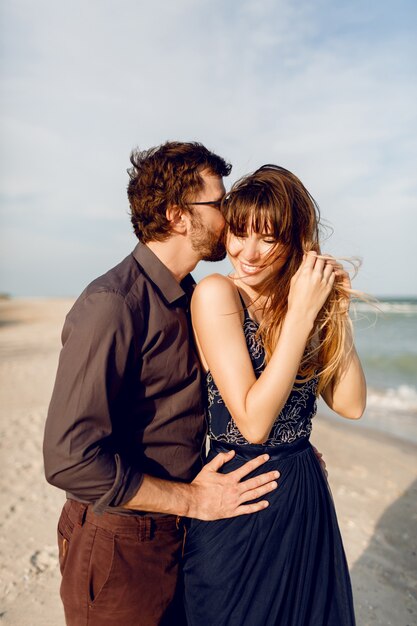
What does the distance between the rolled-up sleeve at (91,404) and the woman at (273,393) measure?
373mm

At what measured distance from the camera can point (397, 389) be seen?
12602 mm

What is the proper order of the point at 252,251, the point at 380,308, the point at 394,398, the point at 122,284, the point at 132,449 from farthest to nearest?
the point at 394,398 < the point at 380,308 < the point at 252,251 < the point at 132,449 < the point at 122,284

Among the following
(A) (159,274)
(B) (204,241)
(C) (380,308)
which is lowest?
(C) (380,308)

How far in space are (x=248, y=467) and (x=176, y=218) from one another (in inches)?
44.2

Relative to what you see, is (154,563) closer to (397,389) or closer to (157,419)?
(157,419)

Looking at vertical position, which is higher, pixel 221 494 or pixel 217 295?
pixel 217 295

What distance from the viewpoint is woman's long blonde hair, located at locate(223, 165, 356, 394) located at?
7.37ft

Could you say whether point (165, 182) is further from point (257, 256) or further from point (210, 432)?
point (210, 432)

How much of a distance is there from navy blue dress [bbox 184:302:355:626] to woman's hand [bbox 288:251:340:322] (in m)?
0.24

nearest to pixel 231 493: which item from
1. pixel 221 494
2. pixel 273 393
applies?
pixel 221 494

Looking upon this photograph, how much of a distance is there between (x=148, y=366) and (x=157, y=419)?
23 centimetres

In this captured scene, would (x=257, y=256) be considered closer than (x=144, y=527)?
No

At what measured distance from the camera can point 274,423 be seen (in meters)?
2.21

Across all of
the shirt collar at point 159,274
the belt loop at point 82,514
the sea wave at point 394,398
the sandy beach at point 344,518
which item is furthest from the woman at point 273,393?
the sea wave at point 394,398
